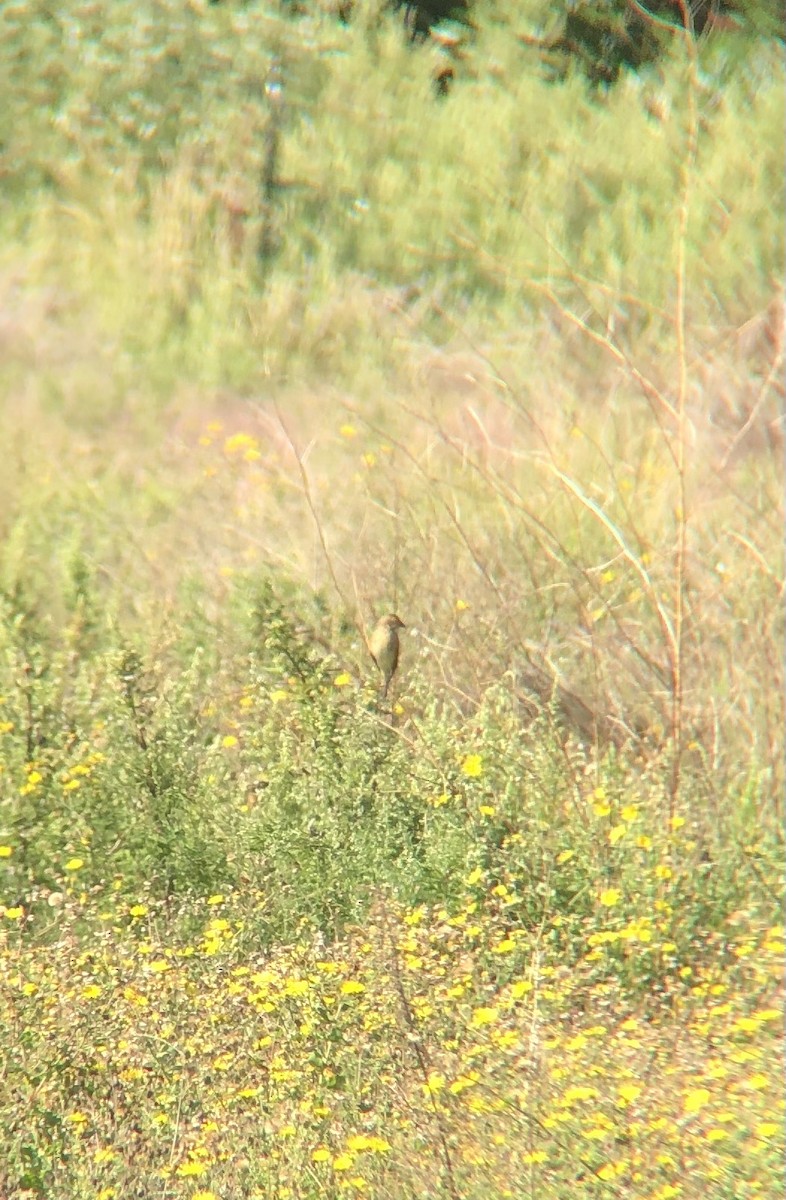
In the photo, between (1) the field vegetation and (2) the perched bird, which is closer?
(1) the field vegetation

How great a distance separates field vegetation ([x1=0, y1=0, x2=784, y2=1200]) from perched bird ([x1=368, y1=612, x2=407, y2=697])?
105 mm

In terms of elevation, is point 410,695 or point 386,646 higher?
point 386,646

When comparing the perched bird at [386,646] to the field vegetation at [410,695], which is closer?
the field vegetation at [410,695]

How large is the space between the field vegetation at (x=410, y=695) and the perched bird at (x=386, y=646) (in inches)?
4.1

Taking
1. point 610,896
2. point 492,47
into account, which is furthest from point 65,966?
point 492,47

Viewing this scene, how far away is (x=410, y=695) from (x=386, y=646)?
241 mm

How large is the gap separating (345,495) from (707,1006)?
2737mm

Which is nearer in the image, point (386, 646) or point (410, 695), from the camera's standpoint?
point (386, 646)

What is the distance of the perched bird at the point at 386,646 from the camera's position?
4.43 meters

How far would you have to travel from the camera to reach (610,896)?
11.9 ft

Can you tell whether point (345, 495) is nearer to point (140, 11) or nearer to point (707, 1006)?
point (707, 1006)

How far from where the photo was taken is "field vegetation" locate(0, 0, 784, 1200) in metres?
3.01

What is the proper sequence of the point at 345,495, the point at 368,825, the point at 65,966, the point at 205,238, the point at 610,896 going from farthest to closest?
1. the point at 205,238
2. the point at 345,495
3. the point at 368,825
4. the point at 610,896
5. the point at 65,966

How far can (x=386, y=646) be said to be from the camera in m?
4.43
